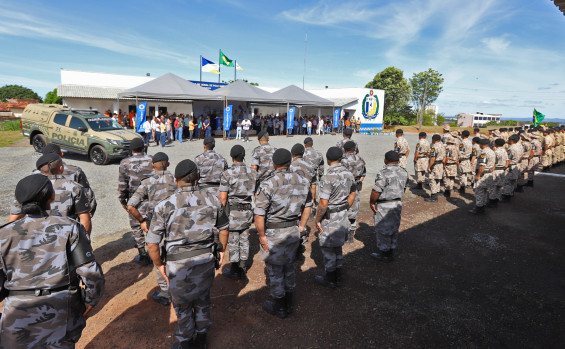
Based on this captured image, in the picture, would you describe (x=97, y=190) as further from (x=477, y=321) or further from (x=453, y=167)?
(x=453, y=167)

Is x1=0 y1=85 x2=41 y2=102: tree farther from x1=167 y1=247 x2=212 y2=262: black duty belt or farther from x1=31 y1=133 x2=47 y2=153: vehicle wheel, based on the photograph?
x1=167 y1=247 x2=212 y2=262: black duty belt

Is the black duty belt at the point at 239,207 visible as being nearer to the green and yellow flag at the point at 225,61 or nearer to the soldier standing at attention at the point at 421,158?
the soldier standing at attention at the point at 421,158

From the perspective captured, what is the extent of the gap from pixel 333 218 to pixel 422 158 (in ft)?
20.8

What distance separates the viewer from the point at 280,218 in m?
3.35

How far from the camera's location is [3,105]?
134ft

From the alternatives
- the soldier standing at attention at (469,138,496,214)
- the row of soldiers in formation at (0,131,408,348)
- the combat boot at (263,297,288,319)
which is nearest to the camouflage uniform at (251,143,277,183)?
the row of soldiers in formation at (0,131,408,348)

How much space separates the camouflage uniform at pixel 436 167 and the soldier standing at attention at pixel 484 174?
1018 millimetres

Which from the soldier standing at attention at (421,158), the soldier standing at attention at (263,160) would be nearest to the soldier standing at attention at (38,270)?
the soldier standing at attention at (263,160)

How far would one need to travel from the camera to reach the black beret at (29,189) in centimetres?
195

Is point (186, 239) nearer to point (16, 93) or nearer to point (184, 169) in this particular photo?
point (184, 169)

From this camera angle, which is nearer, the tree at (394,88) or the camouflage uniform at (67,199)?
the camouflage uniform at (67,199)

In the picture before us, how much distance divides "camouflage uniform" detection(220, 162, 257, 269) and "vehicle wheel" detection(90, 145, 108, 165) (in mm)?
8335

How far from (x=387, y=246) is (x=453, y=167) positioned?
4895mm

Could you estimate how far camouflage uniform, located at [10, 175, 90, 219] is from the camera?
10.5ft
